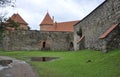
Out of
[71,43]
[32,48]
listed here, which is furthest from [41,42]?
[71,43]

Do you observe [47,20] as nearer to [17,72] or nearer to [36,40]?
[36,40]

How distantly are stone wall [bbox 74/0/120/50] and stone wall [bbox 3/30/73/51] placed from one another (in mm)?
12781

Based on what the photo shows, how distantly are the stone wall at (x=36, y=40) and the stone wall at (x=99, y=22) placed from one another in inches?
503

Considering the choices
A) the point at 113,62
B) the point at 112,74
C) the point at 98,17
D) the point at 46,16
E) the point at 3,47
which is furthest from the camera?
the point at 46,16

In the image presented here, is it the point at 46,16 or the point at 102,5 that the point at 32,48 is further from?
the point at 46,16

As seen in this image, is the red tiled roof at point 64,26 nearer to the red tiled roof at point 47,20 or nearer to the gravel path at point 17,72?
the red tiled roof at point 47,20

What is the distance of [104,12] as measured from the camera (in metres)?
23.1

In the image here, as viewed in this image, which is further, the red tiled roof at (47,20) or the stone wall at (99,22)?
the red tiled roof at (47,20)

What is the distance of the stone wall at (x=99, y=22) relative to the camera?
802 inches

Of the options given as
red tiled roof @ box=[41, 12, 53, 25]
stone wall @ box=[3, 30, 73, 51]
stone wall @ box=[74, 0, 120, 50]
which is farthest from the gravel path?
red tiled roof @ box=[41, 12, 53, 25]

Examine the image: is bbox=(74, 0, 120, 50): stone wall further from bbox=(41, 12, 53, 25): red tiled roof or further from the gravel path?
bbox=(41, 12, 53, 25): red tiled roof

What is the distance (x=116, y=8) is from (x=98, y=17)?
17.1ft

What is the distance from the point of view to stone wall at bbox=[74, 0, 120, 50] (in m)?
20.4

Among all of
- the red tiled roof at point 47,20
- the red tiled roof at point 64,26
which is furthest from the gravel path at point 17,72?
the red tiled roof at point 47,20
